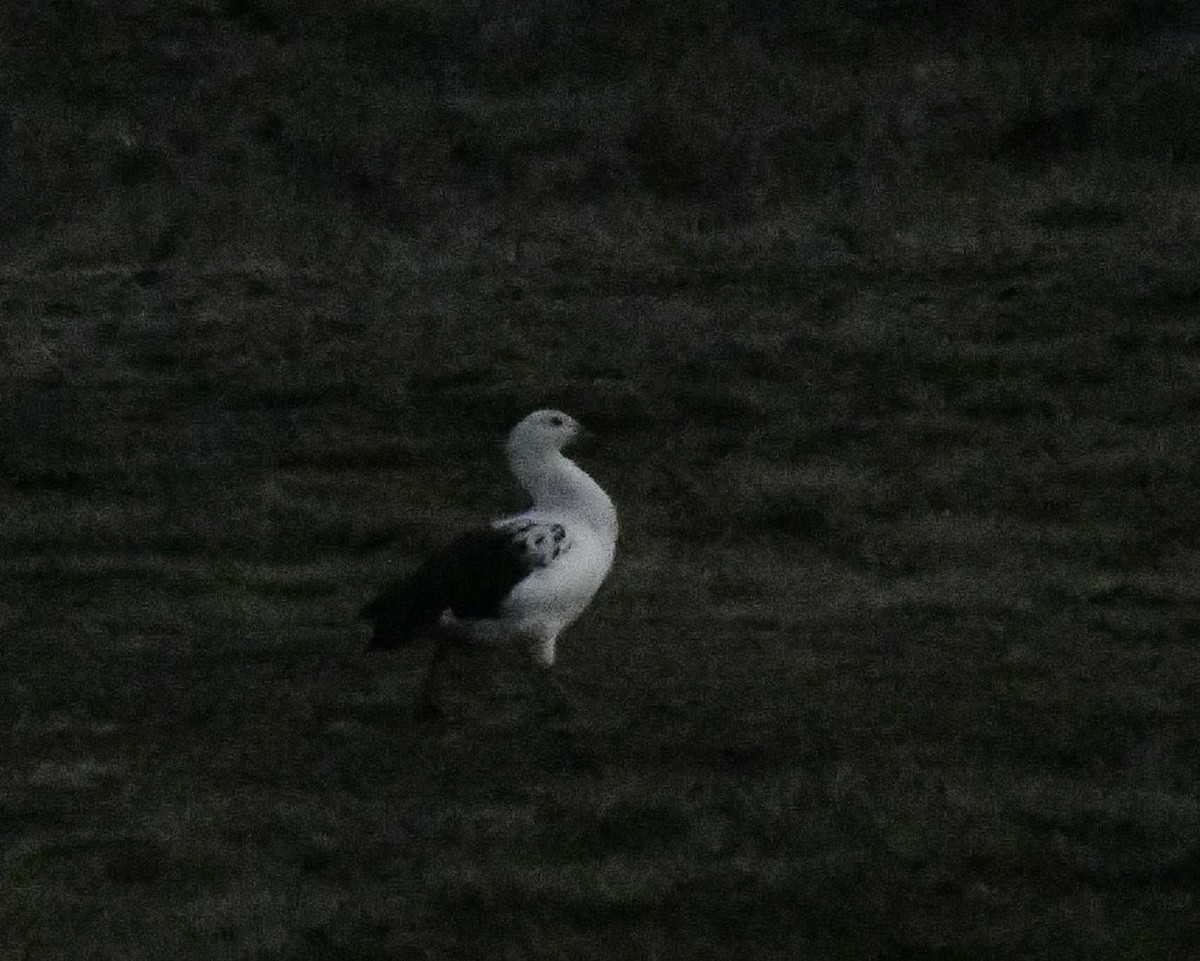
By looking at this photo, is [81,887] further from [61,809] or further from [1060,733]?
[1060,733]

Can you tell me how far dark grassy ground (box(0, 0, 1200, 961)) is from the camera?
10.9m

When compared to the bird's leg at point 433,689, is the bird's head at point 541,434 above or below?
above

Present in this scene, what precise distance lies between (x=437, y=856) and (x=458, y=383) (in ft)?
A: 34.4

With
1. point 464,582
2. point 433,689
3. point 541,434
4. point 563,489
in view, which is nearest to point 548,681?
point 433,689

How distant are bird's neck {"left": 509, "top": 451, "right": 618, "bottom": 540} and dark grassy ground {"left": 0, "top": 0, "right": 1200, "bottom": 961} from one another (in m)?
0.75

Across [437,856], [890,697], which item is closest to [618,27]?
[890,697]

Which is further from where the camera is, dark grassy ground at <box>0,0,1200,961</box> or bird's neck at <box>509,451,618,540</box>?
bird's neck at <box>509,451,618,540</box>

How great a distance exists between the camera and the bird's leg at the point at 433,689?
1298cm

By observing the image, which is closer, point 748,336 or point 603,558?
point 603,558

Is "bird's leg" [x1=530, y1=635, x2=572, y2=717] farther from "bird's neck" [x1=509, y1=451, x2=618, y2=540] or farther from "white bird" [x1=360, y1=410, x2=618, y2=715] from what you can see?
"bird's neck" [x1=509, y1=451, x2=618, y2=540]

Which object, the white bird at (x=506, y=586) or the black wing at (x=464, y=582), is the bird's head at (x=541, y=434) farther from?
the black wing at (x=464, y=582)

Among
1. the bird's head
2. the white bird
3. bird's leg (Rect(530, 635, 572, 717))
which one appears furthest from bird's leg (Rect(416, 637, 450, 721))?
the bird's head

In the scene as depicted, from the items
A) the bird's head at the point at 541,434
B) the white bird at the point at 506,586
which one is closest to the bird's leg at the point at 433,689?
the white bird at the point at 506,586

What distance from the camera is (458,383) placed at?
840 inches
